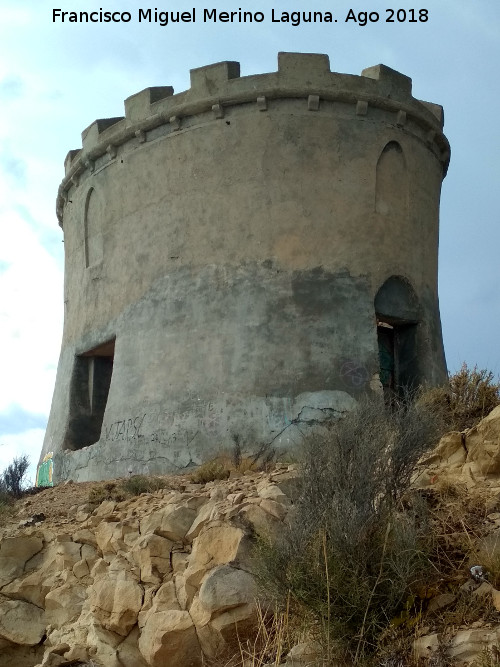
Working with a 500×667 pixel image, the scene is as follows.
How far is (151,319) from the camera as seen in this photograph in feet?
48.5

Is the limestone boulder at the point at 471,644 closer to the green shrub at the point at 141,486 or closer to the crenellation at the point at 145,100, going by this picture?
the green shrub at the point at 141,486

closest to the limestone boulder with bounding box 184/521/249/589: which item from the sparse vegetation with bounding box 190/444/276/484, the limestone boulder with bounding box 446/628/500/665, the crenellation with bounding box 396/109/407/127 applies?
the limestone boulder with bounding box 446/628/500/665

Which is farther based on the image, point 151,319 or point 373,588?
point 151,319

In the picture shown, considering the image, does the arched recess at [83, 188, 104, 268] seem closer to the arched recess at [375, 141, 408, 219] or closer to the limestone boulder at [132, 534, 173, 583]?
the arched recess at [375, 141, 408, 219]

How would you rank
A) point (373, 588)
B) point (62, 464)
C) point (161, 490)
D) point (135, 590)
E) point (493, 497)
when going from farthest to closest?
point (62, 464) → point (161, 490) → point (135, 590) → point (493, 497) → point (373, 588)

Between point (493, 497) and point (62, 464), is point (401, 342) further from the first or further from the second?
point (493, 497)

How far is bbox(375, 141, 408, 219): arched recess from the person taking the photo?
15.0 meters

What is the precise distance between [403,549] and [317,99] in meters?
8.70

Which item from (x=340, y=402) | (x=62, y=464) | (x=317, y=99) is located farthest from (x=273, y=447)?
(x=317, y=99)

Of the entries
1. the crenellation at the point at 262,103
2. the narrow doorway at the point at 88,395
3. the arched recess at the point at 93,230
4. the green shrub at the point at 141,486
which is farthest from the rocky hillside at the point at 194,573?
the crenellation at the point at 262,103

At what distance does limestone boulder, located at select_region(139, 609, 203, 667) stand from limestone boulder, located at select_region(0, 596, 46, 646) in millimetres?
2012

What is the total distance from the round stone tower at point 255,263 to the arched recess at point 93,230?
0.75ft

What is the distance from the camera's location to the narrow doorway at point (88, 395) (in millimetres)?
16094

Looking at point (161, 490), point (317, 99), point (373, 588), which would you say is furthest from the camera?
point (317, 99)
